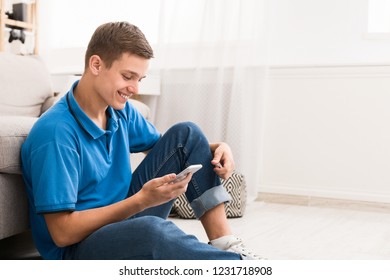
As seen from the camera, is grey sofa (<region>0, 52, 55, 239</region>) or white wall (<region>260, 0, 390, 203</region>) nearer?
grey sofa (<region>0, 52, 55, 239</region>)

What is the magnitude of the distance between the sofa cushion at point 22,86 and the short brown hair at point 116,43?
1276 mm

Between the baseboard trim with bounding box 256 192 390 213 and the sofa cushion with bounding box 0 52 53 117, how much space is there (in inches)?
49.8

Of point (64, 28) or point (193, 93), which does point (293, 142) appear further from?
point (64, 28)

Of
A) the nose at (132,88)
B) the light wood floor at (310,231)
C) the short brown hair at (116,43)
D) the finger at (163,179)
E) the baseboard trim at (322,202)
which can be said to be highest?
the short brown hair at (116,43)

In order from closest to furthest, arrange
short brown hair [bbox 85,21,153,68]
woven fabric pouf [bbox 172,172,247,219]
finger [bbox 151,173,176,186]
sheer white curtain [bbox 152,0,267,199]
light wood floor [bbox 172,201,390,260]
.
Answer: finger [bbox 151,173,176,186] → short brown hair [bbox 85,21,153,68] → light wood floor [bbox 172,201,390,260] → woven fabric pouf [bbox 172,172,247,219] → sheer white curtain [bbox 152,0,267,199]

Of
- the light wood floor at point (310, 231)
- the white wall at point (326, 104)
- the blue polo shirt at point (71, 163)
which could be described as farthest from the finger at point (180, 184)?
the white wall at point (326, 104)

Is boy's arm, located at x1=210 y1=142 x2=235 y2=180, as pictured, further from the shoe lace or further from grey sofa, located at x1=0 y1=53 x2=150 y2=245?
grey sofa, located at x1=0 y1=53 x2=150 y2=245

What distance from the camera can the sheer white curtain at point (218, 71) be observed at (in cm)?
303

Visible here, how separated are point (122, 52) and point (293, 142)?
185 cm

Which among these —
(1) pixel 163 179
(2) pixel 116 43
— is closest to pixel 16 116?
(2) pixel 116 43

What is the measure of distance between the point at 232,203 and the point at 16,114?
1039mm

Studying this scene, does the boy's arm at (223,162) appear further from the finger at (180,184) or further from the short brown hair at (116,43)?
the short brown hair at (116,43)

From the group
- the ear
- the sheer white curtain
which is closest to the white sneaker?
the ear

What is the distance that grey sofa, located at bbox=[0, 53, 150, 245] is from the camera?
1.52 meters
